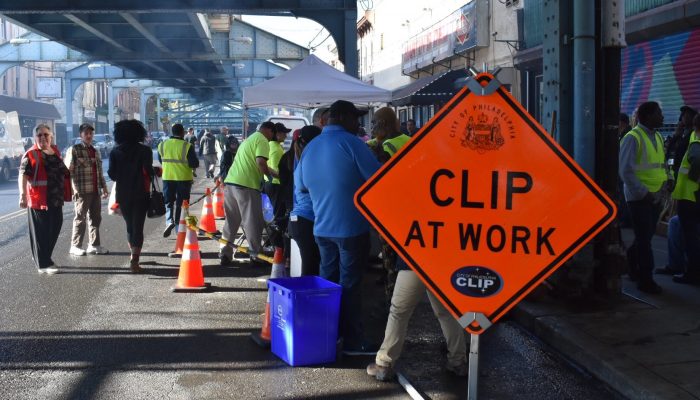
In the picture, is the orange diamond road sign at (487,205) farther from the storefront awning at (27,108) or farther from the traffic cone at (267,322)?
the storefront awning at (27,108)

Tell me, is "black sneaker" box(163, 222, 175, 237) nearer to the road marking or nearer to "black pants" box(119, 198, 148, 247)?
"black pants" box(119, 198, 148, 247)

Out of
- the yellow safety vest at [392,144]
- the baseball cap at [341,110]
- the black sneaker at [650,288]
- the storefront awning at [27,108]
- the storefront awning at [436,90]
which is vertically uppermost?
the storefront awning at [27,108]

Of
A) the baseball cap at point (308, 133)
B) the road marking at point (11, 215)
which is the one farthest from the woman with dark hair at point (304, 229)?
the road marking at point (11, 215)

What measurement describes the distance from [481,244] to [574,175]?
24.7 inches

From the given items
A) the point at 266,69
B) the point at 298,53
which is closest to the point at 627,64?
the point at 298,53

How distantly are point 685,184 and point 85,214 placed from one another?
7717 mm

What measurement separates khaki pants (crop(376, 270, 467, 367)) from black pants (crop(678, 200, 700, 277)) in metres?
3.65

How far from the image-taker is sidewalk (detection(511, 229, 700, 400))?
5.29 meters

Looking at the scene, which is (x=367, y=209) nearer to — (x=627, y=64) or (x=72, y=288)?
(x=72, y=288)

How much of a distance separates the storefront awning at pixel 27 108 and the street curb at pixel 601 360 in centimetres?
3227

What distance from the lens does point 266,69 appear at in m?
42.5

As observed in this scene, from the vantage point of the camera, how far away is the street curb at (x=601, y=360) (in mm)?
5102

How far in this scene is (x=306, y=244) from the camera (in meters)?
6.64

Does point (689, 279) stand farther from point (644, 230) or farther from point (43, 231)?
point (43, 231)
